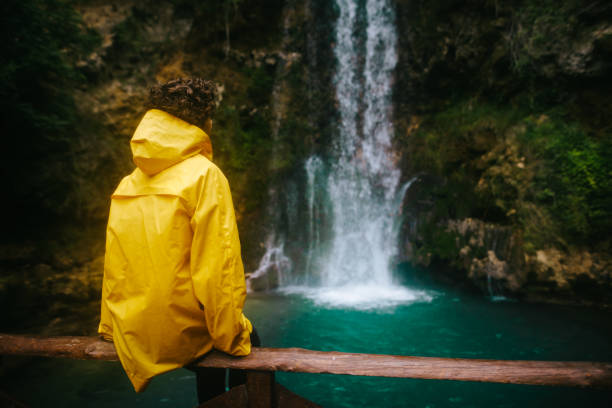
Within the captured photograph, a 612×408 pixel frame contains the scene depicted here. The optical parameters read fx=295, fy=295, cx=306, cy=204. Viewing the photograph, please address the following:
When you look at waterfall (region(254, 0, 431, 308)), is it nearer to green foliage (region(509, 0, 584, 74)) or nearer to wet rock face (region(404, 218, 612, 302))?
wet rock face (region(404, 218, 612, 302))

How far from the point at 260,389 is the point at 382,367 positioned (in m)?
0.78

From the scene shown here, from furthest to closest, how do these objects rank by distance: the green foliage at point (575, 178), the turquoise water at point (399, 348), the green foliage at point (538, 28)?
the green foliage at point (538, 28)
the green foliage at point (575, 178)
the turquoise water at point (399, 348)

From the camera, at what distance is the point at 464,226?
Result: 7504mm

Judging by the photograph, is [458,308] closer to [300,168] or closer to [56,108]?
[300,168]

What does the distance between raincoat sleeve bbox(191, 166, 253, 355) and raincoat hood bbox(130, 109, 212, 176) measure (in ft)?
0.69

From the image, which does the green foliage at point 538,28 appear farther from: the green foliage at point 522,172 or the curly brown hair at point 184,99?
the curly brown hair at point 184,99

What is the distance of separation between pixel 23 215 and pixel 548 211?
10684 millimetres

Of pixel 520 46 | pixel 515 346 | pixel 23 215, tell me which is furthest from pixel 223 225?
pixel 520 46

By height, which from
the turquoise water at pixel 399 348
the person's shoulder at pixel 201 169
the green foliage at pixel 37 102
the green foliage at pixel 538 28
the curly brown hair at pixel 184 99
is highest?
the green foliage at pixel 538 28

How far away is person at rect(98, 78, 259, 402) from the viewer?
4.88 feet

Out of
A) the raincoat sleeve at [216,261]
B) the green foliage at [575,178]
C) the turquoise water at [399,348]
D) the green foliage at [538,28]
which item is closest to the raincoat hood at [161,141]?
the raincoat sleeve at [216,261]

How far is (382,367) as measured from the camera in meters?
1.78

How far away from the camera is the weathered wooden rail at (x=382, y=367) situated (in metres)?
1.65

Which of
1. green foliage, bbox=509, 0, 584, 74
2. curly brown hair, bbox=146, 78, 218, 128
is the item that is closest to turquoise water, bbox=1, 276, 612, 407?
curly brown hair, bbox=146, 78, 218, 128
